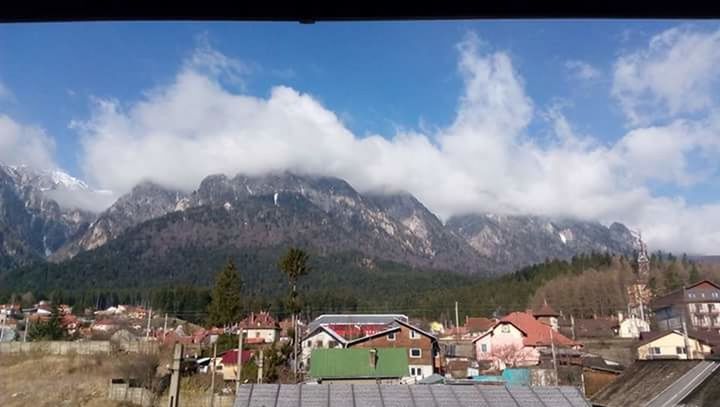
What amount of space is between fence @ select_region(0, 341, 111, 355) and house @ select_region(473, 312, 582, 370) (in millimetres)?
22282

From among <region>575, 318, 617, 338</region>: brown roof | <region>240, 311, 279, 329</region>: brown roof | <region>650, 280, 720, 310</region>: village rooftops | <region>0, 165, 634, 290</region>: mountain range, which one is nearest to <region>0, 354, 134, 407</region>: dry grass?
<region>240, 311, 279, 329</region>: brown roof

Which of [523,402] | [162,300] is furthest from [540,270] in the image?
[523,402]

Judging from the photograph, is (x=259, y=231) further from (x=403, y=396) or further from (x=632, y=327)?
(x=403, y=396)

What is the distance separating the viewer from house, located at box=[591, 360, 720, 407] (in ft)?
32.6

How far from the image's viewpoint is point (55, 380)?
71.8ft

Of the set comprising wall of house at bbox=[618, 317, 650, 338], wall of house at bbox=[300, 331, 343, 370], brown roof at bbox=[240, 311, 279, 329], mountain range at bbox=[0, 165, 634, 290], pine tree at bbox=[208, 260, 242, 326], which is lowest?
wall of house at bbox=[300, 331, 343, 370]

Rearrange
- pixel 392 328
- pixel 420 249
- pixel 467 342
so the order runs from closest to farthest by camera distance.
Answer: pixel 392 328, pixel 467 342, pixel 420 249

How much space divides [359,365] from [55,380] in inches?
501

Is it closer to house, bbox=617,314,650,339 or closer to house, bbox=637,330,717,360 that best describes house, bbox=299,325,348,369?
house, bbox=637,330,717,360

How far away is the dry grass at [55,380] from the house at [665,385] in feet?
53.1

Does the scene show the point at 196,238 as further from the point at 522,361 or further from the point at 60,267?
the point at 522,361

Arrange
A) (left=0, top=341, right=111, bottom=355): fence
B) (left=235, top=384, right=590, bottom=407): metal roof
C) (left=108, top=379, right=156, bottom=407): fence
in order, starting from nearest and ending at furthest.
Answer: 1. (left=235, top=384, right=590, bottom=407): metal roof
2. (left=108, top=379, right=156, bottom=407): fence
3. (left=0, top=341, right=111, bottom=355): fence

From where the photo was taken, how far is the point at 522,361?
32438 millimetres

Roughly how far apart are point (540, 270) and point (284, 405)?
2481 inches
